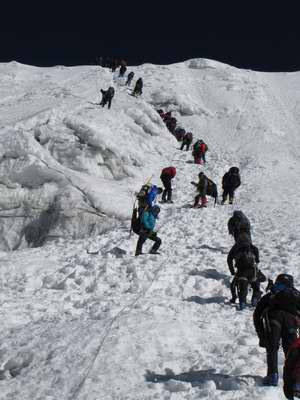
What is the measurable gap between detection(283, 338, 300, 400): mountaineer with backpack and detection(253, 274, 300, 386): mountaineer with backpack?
0.99 m

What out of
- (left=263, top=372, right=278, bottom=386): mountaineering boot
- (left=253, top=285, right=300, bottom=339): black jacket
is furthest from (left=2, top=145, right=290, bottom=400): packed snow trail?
(left=253, top=285, right=300, bottom=339): black jacket

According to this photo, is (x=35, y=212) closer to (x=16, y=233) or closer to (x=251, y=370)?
(x=16, y=233)

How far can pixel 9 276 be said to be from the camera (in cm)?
1262

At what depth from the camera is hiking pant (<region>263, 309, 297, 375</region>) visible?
251 inches

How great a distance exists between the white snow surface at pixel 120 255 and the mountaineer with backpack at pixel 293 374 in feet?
2.73

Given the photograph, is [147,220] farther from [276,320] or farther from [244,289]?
[276,320]

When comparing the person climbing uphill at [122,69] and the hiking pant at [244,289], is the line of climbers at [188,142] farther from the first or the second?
the hiking pant at [244,289]

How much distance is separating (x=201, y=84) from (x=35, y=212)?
4046 centimetres

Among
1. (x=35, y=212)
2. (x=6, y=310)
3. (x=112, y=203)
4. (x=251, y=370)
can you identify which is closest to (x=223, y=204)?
(x=112, y=203)

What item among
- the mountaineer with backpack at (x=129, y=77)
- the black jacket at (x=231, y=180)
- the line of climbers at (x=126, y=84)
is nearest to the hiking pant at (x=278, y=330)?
the black jacket at (x=231, y=180)

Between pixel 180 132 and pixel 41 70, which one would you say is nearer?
pixel 180 132

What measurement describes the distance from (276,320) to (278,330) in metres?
0.13

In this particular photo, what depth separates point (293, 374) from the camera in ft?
17.2

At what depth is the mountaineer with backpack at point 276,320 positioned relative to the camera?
6301 mm
